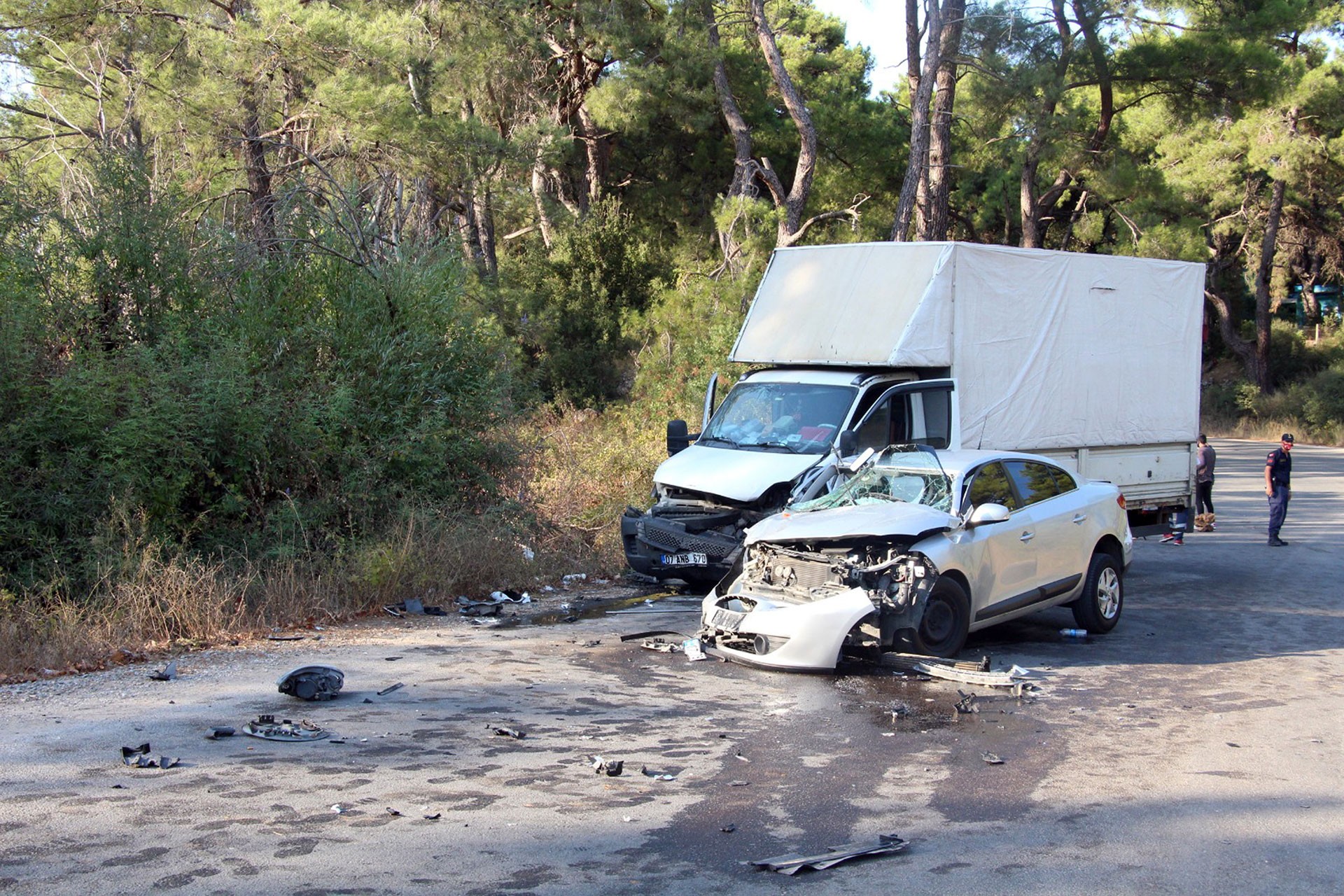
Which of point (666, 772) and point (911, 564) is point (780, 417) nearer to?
point (911, 564)

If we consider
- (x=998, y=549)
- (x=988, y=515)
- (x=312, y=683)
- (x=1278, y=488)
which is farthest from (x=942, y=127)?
(x=312, y=683)

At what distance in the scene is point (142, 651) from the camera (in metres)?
8.88

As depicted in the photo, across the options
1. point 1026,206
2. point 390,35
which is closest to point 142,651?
point 390,35

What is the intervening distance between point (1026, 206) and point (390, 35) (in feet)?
64.2

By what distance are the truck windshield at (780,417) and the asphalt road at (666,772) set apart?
2940mm

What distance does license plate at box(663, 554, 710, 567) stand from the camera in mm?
11109

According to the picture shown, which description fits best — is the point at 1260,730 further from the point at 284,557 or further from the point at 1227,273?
the point at 1227,273

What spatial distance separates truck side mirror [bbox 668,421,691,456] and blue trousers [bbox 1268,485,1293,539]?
862 cm

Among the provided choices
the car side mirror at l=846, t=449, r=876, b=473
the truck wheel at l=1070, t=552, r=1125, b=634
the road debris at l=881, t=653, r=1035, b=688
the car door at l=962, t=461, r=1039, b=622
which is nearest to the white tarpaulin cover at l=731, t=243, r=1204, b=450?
the car side mirror at l=846, t=449, r=876, b=473

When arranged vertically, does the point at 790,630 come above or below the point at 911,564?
below

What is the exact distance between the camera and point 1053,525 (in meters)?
9.66

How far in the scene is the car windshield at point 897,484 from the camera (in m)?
9.22

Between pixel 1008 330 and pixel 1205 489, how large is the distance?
678 centimetres

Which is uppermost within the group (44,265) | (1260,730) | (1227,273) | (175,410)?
(1227,273)
